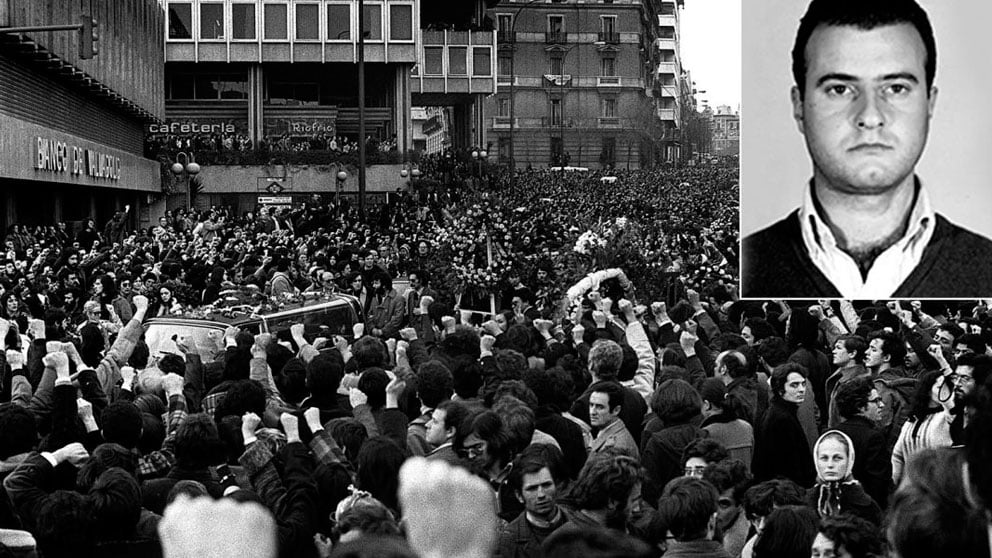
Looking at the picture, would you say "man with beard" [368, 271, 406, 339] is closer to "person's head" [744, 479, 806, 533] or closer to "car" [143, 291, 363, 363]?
"car" [143, 291, 363, 363]

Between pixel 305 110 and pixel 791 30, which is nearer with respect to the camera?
pixel 791 30

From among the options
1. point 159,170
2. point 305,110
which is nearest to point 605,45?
point 305,110

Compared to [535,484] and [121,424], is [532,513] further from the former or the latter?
[121,424]

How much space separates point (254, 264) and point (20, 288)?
5.61 m

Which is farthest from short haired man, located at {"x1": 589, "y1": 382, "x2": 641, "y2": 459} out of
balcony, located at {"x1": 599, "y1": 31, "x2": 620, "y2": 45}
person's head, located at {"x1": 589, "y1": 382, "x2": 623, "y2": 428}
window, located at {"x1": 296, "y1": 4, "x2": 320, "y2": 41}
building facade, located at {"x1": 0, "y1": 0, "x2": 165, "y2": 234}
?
balcony, located at {"x1": 599, "y1": 31, "x2": 620, "y2": 45}

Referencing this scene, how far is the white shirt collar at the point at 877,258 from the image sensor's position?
380 inches

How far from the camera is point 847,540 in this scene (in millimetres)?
5266

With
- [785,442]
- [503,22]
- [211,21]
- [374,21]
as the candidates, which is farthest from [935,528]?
[503,22]

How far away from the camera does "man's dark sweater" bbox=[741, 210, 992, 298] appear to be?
9.62m

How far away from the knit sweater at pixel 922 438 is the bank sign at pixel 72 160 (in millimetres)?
26556

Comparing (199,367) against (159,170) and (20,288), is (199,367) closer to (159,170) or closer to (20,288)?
(20,288)

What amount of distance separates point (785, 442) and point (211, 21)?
5582cm

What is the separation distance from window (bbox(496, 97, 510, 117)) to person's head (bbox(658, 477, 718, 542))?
106064 millimetres

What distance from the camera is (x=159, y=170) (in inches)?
2159
